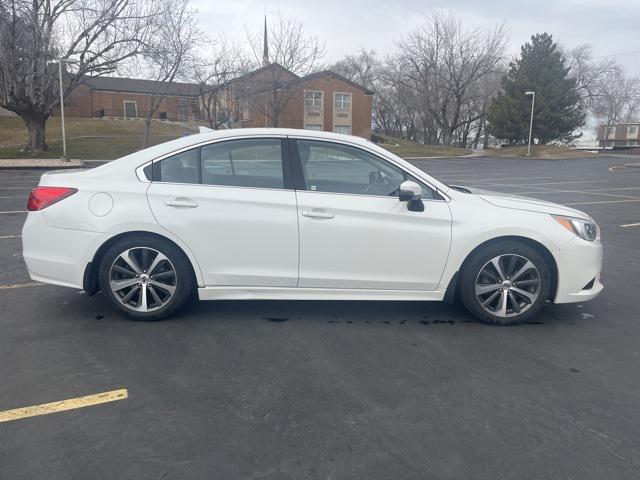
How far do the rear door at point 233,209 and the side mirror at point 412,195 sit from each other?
87cm

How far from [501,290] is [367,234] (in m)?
1.23

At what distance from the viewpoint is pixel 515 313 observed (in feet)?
14.0

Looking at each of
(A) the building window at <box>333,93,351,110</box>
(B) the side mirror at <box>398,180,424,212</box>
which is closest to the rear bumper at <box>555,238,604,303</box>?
(B) the side mirror at <box>398,180,424,212</box>

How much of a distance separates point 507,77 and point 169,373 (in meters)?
54.8

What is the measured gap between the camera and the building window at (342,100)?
169ft

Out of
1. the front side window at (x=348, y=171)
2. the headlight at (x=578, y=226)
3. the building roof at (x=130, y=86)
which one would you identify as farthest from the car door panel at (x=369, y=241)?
the building roof at (x=130, y=86)

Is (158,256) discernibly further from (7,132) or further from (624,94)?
(624,94)

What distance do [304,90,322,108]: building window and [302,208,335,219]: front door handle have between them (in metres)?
47.3

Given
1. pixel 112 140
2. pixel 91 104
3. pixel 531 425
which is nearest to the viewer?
pixel 531 425

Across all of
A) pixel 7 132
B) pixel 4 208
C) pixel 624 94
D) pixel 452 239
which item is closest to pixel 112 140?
pixel 7 132

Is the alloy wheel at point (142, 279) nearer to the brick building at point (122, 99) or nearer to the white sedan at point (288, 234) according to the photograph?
the white sedan at point (288, 234)

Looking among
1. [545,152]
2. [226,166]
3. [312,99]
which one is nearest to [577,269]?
[226,166]

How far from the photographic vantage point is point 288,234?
13.4 ft

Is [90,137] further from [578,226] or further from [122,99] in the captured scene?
[578,226]
